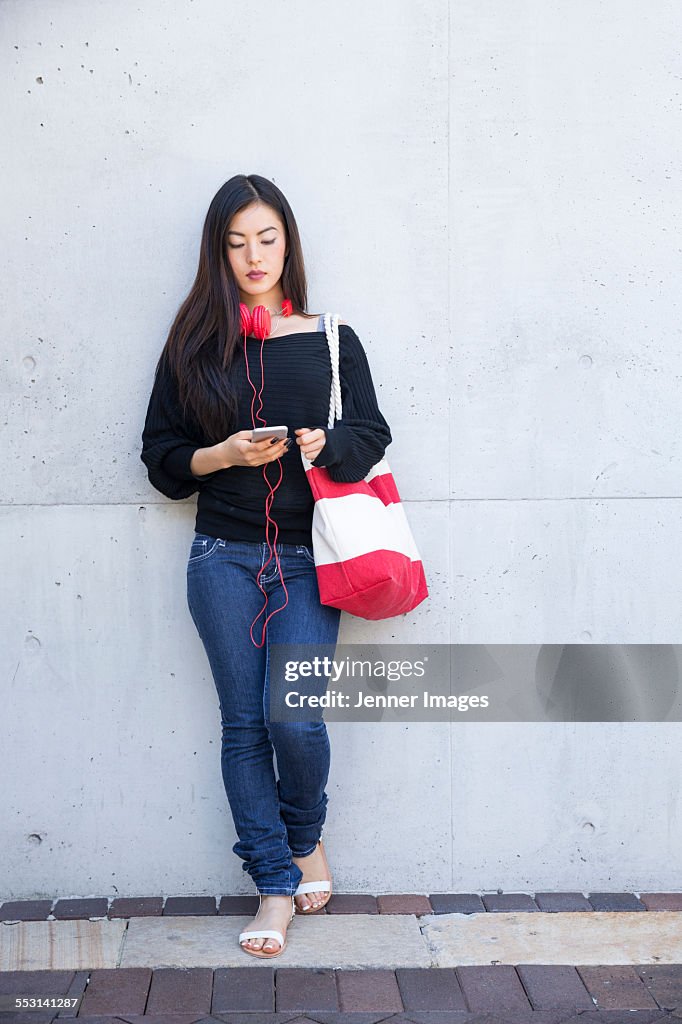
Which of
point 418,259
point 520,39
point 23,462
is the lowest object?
point 23,462

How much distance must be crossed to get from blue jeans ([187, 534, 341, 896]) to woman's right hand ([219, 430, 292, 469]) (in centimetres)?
29

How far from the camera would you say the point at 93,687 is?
11.2 feet

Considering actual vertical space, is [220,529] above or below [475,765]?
above

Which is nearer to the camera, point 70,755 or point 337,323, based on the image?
point 337,323

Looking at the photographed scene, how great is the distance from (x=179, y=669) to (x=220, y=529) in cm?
55

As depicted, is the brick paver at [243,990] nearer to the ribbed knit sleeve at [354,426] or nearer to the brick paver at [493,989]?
the brick paver at [493,989]

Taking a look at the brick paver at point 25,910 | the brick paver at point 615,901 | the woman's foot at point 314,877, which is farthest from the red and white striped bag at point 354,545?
the brick paver at point 25,910

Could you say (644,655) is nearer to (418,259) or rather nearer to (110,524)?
(418,259)

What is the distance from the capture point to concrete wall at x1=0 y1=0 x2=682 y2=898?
10.8 feet

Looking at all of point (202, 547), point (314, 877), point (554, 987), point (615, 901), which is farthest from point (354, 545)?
point (615, 901)

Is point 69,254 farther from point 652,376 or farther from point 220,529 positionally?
point 652,376

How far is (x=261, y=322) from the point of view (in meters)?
3.09

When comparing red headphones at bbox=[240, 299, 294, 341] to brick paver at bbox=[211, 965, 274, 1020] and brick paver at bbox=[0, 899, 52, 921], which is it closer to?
brick paver at bbox=[211, 965, 274, 1020]

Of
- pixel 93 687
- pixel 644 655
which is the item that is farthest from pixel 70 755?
pixel 644 655
